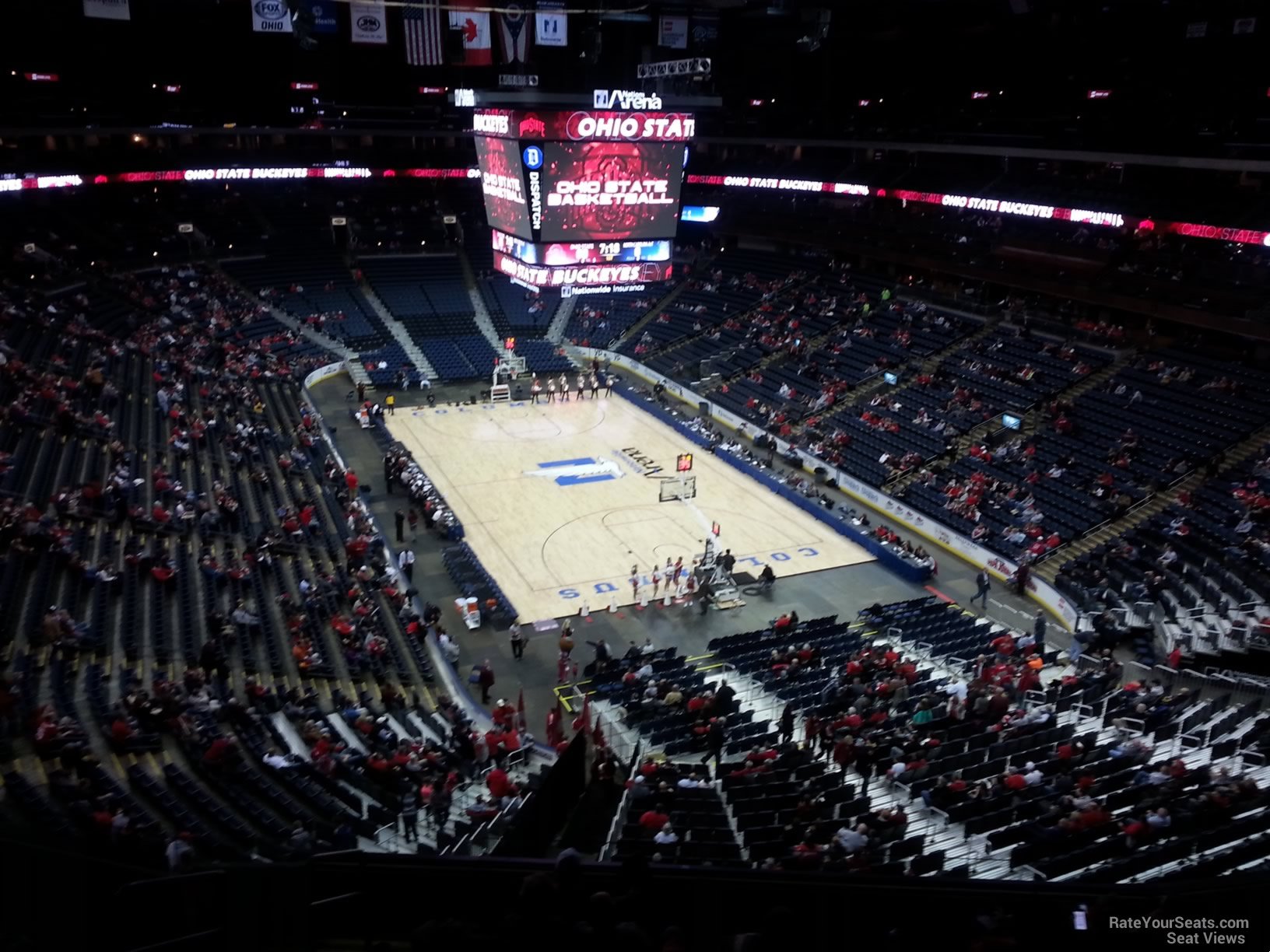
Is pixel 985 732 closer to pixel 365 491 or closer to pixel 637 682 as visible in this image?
pixel 637 682

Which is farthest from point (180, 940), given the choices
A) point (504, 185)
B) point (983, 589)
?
point (504, 185)

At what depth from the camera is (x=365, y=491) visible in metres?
29.2

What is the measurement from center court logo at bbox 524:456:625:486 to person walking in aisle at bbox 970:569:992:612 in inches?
493

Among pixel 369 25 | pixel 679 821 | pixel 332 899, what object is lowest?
pixel 679 821

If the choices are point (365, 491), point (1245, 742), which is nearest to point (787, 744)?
point (1245, 742)

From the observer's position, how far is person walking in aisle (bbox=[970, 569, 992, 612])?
23250 millimetres

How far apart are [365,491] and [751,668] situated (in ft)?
50.0

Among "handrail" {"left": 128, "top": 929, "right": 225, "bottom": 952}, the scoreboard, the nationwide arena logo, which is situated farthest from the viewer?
the scoreboard

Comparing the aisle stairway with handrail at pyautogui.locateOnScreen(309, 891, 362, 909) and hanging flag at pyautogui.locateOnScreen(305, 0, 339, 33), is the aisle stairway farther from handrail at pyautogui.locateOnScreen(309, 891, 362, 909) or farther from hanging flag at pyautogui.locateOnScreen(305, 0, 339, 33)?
handrail at pyautogui.locateOnScreen(309, 891, 362, 909)

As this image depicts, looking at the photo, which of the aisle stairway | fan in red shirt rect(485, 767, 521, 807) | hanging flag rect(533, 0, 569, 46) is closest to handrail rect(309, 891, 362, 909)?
fan in red shirt rect(485, 767, 521, 807)

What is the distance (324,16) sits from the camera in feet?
90.3

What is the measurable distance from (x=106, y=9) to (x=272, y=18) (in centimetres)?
451

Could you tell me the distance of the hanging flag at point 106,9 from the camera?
86.3ft

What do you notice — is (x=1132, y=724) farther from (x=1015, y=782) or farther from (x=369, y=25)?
(x=369, y=25)
